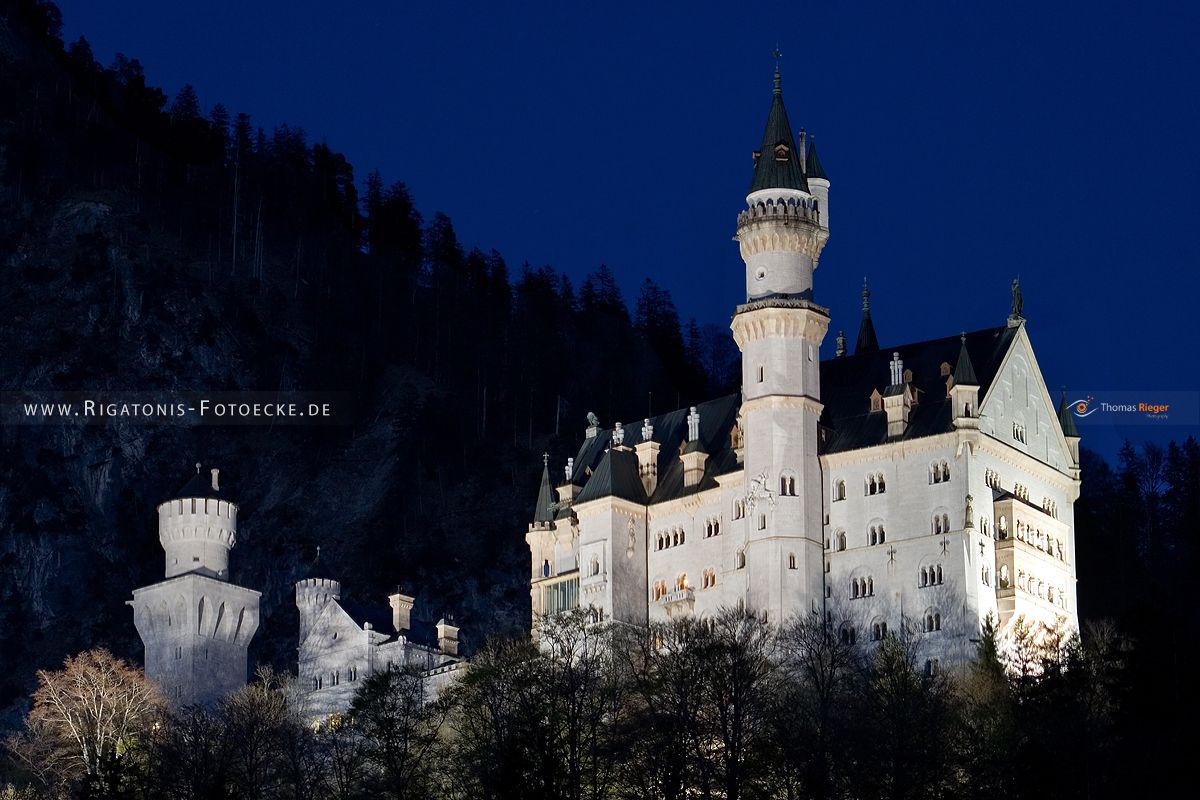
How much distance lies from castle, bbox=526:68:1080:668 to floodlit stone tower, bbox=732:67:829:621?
0.07 metres

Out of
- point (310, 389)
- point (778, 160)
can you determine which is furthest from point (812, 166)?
point (310, 389)

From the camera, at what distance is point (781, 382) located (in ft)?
281

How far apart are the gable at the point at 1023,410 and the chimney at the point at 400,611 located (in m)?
25.0

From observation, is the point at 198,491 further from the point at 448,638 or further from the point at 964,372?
the point at 964,372

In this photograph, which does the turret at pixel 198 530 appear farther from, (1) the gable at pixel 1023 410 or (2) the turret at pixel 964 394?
(1) the gable at pixel 1023 410

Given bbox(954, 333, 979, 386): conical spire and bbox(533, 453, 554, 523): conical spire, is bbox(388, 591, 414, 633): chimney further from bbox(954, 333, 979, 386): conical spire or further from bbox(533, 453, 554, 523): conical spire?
bbox(954, 333, 979, 386): conical spire

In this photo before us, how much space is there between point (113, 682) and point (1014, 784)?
37696 mm

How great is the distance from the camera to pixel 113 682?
88.1 m

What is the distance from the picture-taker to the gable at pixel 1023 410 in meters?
84.8

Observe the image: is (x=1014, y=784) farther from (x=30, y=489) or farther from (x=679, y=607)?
(x=30, y=489)

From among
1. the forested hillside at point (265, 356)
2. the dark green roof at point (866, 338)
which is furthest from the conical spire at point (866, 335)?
the forested hillside at point (265, 356)

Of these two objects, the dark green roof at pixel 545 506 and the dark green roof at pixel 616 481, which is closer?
the dark green roof at pixel 616 481

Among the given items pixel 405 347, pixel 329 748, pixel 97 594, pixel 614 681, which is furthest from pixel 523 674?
pixel 405 347

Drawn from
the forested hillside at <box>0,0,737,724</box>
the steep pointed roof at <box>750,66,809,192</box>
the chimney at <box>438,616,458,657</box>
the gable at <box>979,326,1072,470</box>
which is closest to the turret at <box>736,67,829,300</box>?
the steep pointed roof at <box>750,66,809,192</box>
